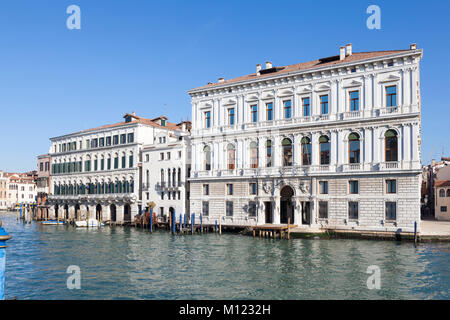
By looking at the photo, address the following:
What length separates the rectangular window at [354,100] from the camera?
97.9 ft

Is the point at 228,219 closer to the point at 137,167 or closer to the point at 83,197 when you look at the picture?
the point at 137,167

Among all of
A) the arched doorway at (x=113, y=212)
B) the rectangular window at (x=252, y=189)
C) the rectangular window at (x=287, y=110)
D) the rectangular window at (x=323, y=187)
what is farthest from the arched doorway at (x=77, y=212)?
the rectangular window at (x=323, y=187)

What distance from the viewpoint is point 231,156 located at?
35875mm

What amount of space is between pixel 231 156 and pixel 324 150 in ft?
28.2

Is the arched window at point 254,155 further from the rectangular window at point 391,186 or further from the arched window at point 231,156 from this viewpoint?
the rectangular window at point 391,186

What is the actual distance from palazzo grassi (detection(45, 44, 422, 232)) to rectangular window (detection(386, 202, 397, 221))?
0.07 meters

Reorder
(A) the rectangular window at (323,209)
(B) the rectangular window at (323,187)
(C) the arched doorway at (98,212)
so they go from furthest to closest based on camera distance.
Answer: (C) the arched doorway at (98,212) → (B) the rectangular window at (323,187) → (A) the rectangular window at (323,209)

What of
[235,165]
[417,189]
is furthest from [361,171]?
[235,165]

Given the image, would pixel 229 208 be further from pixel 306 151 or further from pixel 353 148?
pixel 353 148

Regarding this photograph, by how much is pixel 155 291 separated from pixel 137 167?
31793 millimetres

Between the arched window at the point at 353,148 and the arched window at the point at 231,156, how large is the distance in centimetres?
1014

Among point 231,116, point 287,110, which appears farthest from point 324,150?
point 231,116

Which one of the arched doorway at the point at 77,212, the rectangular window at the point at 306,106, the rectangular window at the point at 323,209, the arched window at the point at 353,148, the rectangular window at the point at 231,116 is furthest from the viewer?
the arched doorway at the point at 77,212
